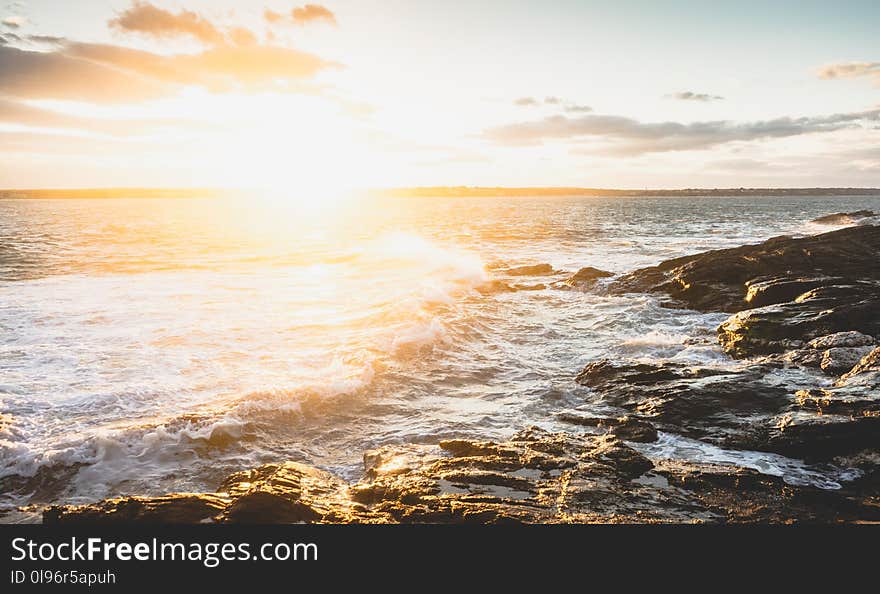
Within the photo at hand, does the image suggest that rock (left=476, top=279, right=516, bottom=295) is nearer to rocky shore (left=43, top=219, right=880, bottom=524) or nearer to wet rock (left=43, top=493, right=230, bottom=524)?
rocky shore (left=43, top=219, right=880, bottom=524)

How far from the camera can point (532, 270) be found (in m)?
30.2

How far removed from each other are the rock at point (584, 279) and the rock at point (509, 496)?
18.4 metres

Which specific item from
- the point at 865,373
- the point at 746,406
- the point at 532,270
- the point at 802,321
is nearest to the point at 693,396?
the point at 746,406

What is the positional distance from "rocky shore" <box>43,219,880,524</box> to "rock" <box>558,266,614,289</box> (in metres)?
12.0

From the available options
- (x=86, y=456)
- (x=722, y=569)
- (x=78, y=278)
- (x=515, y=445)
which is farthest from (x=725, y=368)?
(x=78, y=278)

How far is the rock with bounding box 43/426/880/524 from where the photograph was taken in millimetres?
5691

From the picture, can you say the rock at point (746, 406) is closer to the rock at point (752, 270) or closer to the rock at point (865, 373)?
Result: the rock at point (865, 373)

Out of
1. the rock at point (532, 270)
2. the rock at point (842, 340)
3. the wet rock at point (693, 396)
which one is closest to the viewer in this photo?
the wet rock at point (693, 396)

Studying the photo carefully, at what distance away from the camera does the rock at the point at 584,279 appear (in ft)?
84.0

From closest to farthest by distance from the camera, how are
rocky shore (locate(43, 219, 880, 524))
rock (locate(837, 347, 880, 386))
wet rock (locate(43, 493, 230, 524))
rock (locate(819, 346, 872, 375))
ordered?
wet rock (locate(43, 493, 230, 524)) < rocky shore (locate(43, 219, 880, 524)) < rock (locate(837, 347, 880, 386)) < rock (locate(819, 346, 872, 375))

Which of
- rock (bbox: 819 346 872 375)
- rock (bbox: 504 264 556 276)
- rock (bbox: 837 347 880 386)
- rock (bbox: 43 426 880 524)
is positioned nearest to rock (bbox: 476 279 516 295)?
rock (bbox: 504 264 556 276)

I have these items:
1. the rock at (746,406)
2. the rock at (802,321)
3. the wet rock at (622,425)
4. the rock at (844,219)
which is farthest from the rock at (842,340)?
the rock at (844,219)

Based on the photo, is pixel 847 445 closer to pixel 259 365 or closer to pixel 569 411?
pixel 569 411

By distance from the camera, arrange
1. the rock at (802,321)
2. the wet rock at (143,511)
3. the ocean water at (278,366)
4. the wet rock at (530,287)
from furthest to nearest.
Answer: the wet rock at (530,287), the rock at (802,321), the ocean water at (278,366), the wet rock at (143,511)
